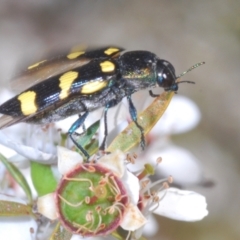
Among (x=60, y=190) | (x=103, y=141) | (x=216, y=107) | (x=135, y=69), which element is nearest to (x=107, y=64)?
(x=135, y=69)

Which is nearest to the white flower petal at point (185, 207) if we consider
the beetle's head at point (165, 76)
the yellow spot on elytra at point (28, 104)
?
the beetle's head at point (165, 76)

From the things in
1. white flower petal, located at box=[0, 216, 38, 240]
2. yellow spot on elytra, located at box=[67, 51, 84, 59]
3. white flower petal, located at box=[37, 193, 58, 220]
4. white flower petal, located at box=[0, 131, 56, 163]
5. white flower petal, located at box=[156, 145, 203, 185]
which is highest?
yellow spot on elytra, located at box=[67, 51, 84, 59]

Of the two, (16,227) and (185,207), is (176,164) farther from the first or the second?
(16,227)

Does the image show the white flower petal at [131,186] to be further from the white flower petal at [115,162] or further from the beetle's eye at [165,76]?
the beetle's eye at [165,76]

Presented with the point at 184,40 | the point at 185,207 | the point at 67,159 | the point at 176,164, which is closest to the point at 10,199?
the point at 67,159

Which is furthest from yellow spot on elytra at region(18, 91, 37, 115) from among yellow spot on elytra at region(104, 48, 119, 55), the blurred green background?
the blurred green background

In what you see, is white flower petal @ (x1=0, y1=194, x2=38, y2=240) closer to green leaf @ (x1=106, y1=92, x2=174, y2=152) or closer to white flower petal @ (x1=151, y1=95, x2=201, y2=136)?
green leaf @ (x1=106, y1=92, x2=174, y2=152)
